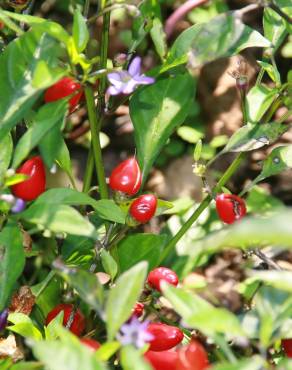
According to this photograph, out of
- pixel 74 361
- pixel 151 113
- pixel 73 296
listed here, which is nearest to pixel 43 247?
pixel 73 296

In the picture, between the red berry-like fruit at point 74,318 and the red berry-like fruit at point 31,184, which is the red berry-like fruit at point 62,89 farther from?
the red berry-like fruit at point 74,318

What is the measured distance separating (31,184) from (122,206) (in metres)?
0.20

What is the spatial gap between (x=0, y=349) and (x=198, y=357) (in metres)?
0.51

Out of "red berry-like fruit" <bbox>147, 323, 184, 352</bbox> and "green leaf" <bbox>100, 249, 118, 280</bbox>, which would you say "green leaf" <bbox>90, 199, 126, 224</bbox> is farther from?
"red berry-like fruit" <bbox>147, 323, 184, 352</bbox>

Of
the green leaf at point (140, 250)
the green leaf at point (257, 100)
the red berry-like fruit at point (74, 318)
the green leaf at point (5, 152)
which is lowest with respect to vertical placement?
Result: the green leaf at point (140, 250)

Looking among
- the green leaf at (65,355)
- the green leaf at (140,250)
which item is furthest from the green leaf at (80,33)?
the green leaf at (140,250)

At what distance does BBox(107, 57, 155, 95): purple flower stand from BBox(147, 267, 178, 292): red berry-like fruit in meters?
0.36

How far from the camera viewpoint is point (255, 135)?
48.1 inches

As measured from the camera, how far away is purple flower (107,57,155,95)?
3.62 ft

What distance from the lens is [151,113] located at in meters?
1.40

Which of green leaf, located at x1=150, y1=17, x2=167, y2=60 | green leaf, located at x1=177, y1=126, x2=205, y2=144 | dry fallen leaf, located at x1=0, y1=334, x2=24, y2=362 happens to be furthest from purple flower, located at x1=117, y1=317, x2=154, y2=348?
green leaf, located at x1=177, y1=126, x2=205, y2=144

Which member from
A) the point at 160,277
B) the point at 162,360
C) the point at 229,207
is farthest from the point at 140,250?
the point at 162,360

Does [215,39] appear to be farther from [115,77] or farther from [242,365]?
[242,365]

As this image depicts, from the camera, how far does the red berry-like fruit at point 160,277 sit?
50.4 inches
